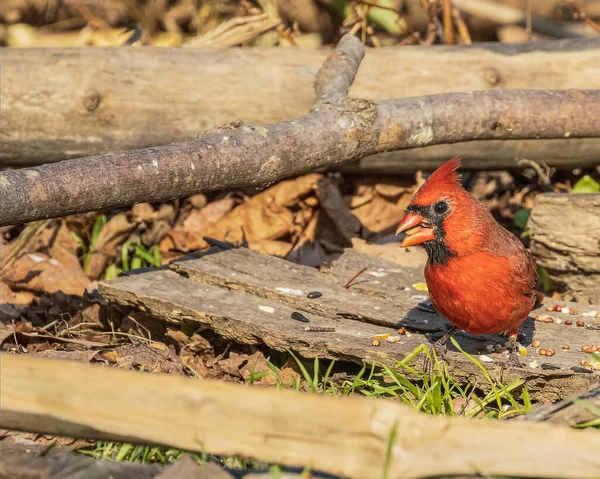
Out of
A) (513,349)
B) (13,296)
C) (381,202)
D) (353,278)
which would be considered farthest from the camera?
(381,202)

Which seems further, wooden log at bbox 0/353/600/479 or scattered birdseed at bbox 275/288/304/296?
scattered birdseed at bbox 275/288/304/296

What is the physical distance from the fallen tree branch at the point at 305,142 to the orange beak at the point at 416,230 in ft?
2.60

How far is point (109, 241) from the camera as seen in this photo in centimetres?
570

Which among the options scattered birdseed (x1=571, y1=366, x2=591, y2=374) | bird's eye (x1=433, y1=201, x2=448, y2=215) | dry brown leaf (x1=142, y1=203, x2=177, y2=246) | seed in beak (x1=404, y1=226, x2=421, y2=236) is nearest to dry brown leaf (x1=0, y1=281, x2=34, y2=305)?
dry brown leaf (x1=142, y1=203, x2=177, y2=246)

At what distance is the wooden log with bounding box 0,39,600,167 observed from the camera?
533 cm

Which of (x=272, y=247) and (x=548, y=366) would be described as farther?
(x=272, y=247)

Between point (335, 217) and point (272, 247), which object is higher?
point (335, 217)

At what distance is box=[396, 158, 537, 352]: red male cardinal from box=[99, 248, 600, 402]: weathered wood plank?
199 mm

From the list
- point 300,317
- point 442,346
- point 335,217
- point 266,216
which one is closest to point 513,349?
point 442,346

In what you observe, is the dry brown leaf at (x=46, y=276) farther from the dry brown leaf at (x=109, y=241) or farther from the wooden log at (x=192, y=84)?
the wooden log at (x=192, y=84)

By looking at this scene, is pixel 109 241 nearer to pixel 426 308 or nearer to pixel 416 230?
pixel 426 308

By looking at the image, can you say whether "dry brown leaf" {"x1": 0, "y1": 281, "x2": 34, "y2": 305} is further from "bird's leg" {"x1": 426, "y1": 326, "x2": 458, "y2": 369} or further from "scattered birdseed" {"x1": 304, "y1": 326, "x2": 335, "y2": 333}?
"bird's leg" {"x1": 426, "y1": 326, "x2": 458, "y2": 369}

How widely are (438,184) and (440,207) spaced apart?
0.10 meters

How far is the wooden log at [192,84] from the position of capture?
17.5 ft
